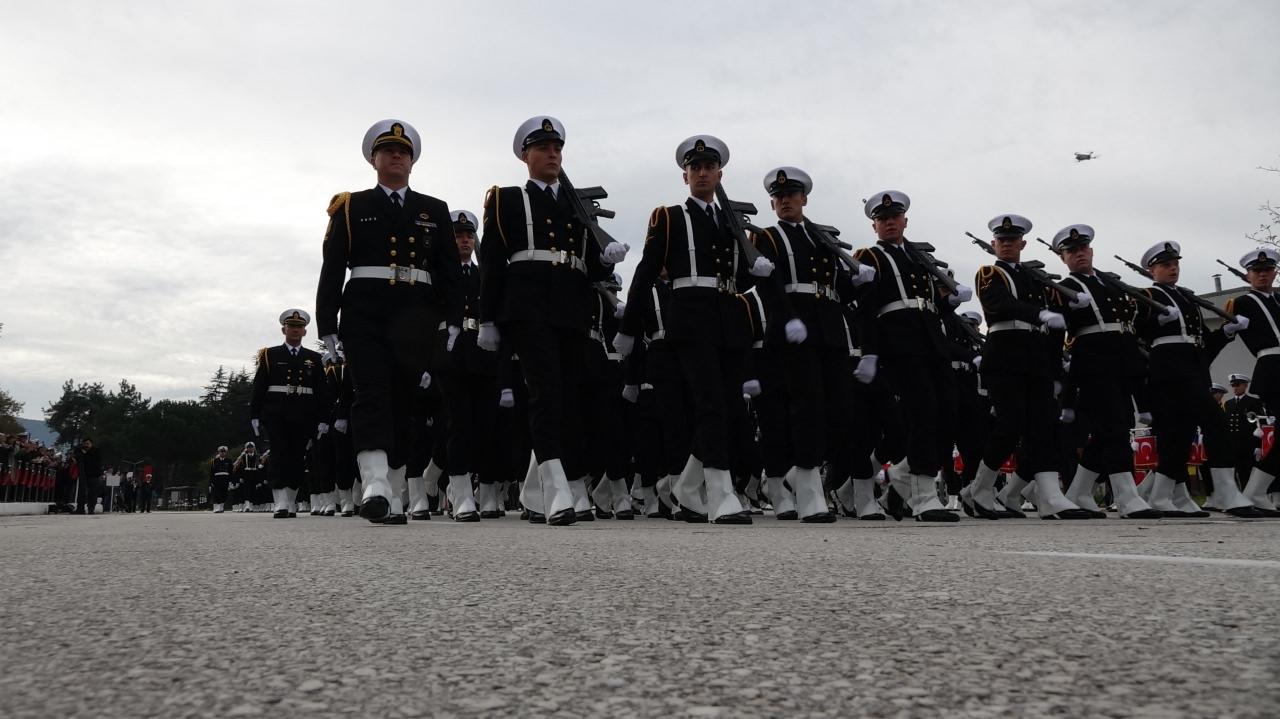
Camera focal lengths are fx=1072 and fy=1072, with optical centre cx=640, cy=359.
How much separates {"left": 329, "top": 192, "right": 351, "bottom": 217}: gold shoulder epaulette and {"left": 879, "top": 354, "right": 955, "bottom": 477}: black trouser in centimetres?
387

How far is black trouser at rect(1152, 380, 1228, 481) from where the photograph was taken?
843 centimetres

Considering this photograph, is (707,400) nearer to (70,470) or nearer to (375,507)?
(375,507)

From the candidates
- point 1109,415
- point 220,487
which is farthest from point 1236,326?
point 220,487

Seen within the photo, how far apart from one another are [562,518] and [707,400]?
3.88 feet

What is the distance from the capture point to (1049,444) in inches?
321

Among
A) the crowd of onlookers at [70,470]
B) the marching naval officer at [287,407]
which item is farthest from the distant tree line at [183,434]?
the marching naval officer at [287,407]

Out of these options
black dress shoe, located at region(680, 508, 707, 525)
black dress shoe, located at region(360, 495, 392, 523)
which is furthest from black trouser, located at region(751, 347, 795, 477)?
black dress shoe, located at region(360, 495, 392, 523)

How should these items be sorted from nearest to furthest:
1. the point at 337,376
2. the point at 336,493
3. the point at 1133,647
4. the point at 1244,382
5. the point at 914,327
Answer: the point at 1133,647, the point at 914,327, the point at 337,376, the point at 336,493, the point at 1244,382

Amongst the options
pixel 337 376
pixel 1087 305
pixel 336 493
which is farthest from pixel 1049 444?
pixel 336 493

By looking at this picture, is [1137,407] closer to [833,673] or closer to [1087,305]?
[1087,305]

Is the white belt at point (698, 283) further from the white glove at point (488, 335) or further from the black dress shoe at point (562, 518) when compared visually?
the black dress shoe at point (562, 518)

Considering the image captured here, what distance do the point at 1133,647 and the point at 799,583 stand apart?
1.03 meters

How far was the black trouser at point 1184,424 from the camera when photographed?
8.43 metres

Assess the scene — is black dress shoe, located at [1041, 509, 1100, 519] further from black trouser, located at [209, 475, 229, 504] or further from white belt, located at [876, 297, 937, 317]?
black trouser, located at [209, 475, 229, 504]
